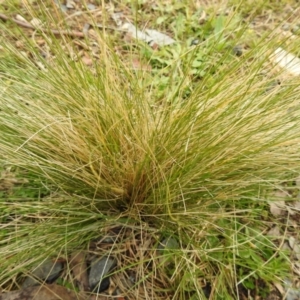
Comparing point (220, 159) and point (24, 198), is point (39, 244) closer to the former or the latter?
point (24, 198)

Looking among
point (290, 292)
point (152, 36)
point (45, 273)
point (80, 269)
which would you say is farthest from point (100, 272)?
point (152, 36)

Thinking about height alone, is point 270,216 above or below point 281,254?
above

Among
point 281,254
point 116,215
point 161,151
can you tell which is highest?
point 161,151

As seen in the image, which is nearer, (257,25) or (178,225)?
(178,225)

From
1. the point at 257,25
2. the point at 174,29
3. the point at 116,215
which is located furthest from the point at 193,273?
the point at 257,25

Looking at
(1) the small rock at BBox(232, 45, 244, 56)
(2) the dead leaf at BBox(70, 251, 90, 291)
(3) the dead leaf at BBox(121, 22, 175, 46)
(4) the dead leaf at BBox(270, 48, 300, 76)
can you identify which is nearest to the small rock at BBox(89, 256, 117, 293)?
(2) the dead leaf at BBox(70, 251, 90, 291)

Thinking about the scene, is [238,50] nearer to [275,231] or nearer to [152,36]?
[152,36]

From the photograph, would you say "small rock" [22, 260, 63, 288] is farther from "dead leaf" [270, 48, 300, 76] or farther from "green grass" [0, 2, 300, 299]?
"dead leaf" [270, 48, 300, 76]
